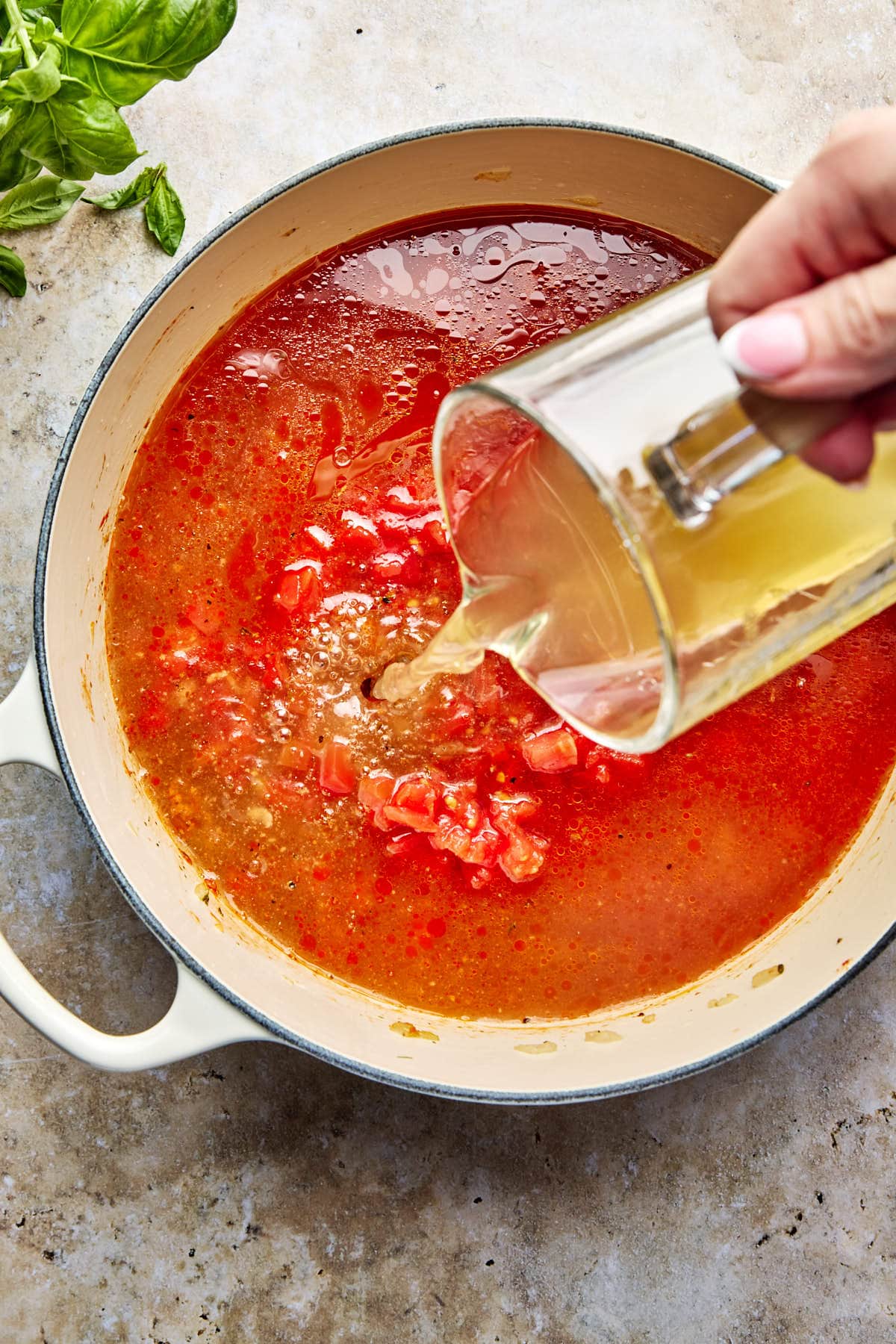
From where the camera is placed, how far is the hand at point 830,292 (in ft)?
3.43

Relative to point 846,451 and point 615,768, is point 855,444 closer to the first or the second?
point 846,451

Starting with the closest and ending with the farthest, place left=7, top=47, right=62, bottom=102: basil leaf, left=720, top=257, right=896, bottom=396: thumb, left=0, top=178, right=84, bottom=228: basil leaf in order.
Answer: left=720, top=257, right=896, bottom=396: thumb
left=7, top=47, right=62, bottom=102: basil leaf
left=0, top=178, right=84, bottom=228: basil leaf

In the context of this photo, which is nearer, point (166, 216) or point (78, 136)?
point (78, 136)

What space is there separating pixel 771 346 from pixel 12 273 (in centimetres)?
147

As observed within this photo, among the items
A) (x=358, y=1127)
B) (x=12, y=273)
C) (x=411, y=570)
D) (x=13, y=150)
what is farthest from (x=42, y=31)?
(x=358, y=1127)

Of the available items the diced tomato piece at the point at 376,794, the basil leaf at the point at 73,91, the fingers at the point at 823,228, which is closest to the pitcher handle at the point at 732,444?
the fingers at the point at 823,228

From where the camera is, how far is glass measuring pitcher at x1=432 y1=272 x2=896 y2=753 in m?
1.12

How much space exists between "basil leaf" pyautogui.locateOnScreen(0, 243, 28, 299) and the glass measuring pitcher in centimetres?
93

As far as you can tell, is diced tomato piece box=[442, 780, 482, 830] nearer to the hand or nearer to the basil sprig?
the hand

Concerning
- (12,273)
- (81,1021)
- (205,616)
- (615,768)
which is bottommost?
(81,1021)

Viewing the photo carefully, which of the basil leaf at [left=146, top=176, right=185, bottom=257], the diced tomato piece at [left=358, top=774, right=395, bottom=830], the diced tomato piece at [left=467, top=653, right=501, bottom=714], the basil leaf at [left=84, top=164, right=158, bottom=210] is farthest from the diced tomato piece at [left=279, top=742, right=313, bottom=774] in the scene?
the basil leaf at [left=84, top=164, right=158, bottom=210]

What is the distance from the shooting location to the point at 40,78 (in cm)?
144

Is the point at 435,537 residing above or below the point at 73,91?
below

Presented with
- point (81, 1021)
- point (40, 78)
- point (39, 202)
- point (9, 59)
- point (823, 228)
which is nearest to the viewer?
point (823, 228)
